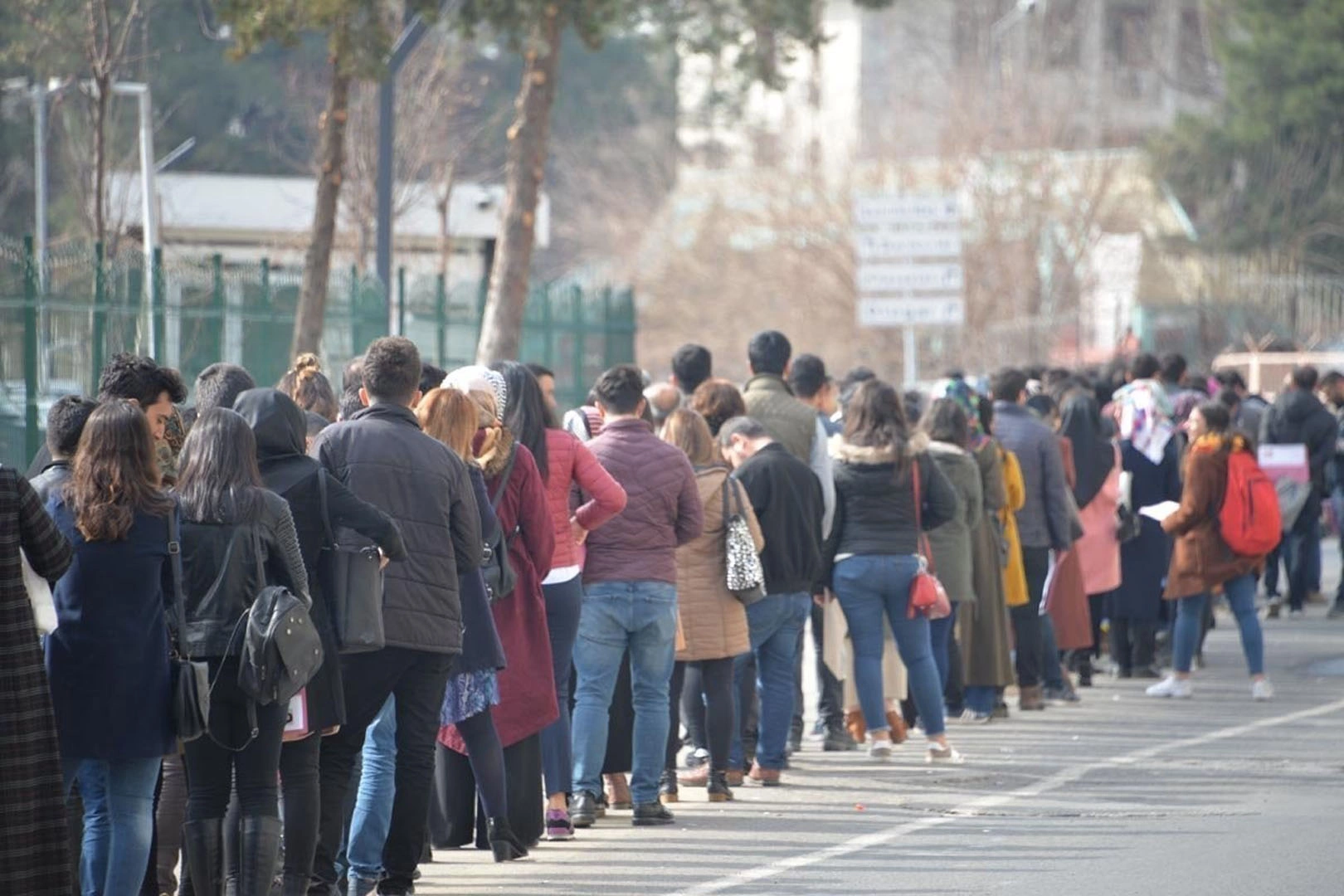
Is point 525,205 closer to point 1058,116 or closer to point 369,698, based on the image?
point 369,698

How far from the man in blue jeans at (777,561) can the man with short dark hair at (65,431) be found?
4.25 metres

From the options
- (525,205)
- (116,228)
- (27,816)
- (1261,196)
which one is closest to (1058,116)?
(1261,196)

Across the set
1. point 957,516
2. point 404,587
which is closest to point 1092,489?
point 957,516

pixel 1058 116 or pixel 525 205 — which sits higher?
pixel 1058 116

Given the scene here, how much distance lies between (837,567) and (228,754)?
16.4 feet

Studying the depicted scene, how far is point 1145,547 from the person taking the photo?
15352mm

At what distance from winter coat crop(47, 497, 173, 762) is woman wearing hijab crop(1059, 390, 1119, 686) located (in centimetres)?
896

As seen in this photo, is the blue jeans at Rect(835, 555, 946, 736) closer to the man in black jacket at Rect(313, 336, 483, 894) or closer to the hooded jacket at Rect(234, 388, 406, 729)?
the man in black jacket at Rect(313, 336, 483, 894)

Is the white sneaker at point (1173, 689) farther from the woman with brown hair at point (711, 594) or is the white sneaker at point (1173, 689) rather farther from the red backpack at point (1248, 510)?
the woman with brown hair at point (711, 594)

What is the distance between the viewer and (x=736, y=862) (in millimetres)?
8883

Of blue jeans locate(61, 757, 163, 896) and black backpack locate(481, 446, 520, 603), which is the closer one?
blue jeans locate(61, 757, 163, 896)

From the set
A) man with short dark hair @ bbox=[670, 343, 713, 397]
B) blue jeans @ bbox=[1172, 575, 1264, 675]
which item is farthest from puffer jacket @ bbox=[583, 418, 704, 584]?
blue jeans @ bbox=[1172, 575, 1264, 675]

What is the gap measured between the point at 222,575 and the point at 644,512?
3.07 m

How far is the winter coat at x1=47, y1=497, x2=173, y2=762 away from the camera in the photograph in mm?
6660
